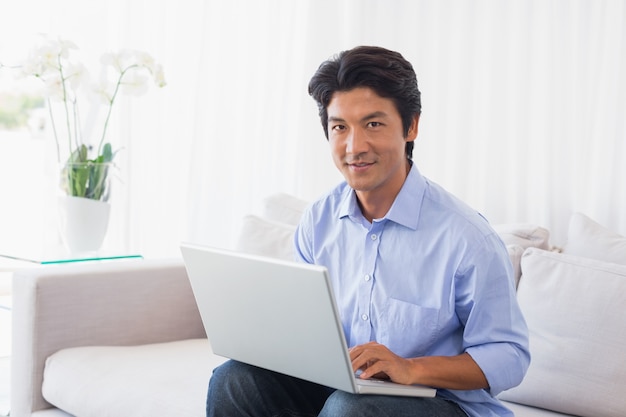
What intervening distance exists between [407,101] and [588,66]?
105 centimetres

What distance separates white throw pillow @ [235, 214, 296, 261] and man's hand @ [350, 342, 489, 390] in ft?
3.42

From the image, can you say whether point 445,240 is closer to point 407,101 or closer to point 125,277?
point 407,101

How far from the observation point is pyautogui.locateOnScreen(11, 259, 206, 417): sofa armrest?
231 centimetres

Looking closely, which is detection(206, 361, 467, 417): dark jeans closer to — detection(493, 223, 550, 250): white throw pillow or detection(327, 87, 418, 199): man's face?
detection(327, 87, 418, 199): man's face

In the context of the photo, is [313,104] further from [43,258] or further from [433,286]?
[433,286]

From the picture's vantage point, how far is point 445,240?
5.29ft

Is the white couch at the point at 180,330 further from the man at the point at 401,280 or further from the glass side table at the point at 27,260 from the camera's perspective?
the man at the point at 401,280

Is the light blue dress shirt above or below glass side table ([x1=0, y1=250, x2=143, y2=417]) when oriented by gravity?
above

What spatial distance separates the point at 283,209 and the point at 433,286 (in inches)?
46.3

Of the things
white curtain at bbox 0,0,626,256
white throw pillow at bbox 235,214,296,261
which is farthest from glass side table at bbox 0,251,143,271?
white curtain at bbox 0,0,626,256

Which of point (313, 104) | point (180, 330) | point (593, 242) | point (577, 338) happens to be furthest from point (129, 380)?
point (313, 104)

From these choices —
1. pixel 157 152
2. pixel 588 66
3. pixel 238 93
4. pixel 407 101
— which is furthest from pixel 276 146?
pixel 407 101

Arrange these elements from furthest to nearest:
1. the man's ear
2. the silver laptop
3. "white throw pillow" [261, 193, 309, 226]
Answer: "white throw pillow" [261, 193, 309, 226], the man's ear, the silver laptop

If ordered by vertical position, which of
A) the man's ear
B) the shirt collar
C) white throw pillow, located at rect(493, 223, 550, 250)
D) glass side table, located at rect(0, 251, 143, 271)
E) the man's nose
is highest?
the man's ear
